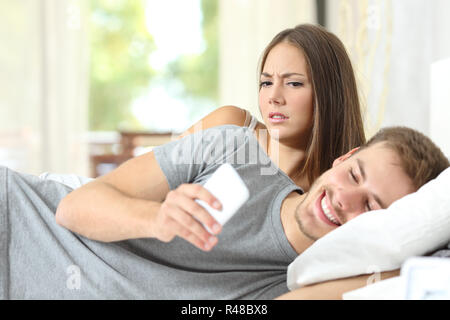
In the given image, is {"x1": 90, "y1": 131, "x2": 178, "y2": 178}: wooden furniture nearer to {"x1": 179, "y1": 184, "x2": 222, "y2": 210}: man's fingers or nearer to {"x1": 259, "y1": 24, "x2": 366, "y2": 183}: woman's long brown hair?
{"x1": 259, "y1": 24, "x2": 366, "y2": 183}: woman's long brown hair

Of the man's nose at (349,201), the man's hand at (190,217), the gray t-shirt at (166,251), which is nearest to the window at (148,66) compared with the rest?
the gray t-shirt at (166,251)

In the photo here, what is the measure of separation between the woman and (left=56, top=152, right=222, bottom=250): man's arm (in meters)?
0.71

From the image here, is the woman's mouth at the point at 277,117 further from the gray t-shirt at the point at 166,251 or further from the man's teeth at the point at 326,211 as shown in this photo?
the man's teeth at the point at 326,211

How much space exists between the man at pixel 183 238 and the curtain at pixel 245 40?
9.37 feet

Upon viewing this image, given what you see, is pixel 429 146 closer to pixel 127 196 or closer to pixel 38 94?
pixel 127 196

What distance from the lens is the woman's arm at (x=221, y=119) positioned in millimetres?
1828

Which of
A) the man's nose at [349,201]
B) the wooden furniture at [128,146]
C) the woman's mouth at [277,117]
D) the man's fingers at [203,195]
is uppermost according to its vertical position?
the woman's mouth at [277,117]

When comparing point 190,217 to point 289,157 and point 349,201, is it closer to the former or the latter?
point 349,201

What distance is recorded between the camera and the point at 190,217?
79cm

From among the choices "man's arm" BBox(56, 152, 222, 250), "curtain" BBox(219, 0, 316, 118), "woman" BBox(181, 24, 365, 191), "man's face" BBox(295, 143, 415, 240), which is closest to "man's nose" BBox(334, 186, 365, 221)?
"man's face" BBox(295, 143, 415, 240)

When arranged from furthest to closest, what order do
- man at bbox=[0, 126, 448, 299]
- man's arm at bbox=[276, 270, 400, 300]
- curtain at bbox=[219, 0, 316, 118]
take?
curtain at bbox=[219, 0, 316, 118], man at bbox=[0, 126, 448, 299], man's arm at bbox=[276, 270, 400, 300]

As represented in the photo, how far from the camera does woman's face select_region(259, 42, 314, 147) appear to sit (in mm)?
1700

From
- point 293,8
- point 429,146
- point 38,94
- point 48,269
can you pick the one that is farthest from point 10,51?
point 429,146

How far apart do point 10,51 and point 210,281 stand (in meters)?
3.24
